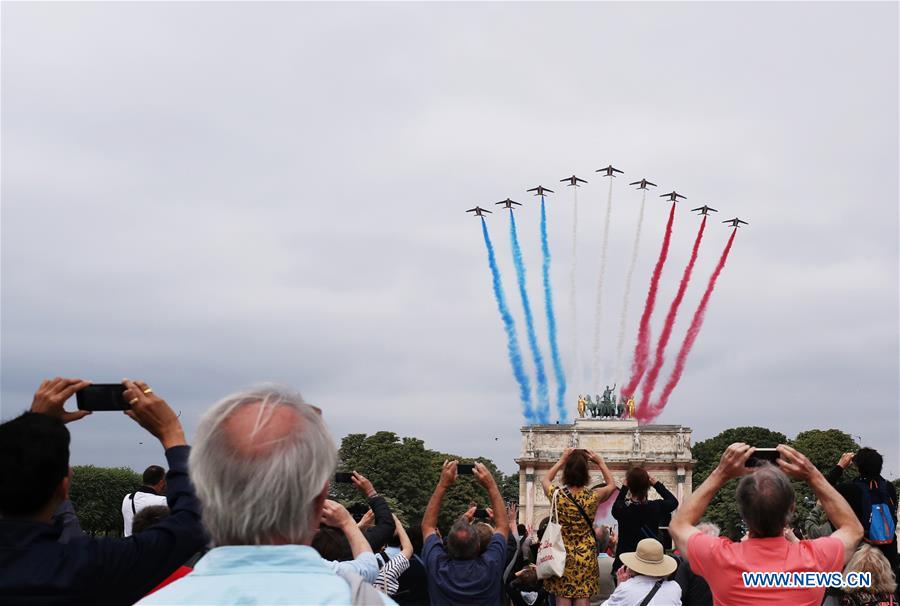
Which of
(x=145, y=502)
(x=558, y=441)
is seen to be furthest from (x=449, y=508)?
(x=145, y=502)

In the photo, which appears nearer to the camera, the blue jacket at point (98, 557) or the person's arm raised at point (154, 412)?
the blue jacket at point (98, 557)

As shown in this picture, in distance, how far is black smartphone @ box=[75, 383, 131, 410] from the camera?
466cm

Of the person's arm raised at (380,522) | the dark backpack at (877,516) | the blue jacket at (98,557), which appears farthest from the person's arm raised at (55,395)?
the dark backpack at (877,516)

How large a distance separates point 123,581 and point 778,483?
3657 mm

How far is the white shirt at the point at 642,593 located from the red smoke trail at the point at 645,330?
58.8 metres

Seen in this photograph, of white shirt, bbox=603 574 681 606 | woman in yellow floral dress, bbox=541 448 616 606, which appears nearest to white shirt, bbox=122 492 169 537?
woman in yellow floral dress, bbox=541 448 616 606

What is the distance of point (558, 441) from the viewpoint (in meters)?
84.0

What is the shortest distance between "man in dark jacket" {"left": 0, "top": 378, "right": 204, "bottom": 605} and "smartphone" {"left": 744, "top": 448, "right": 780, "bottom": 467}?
351 centimetres

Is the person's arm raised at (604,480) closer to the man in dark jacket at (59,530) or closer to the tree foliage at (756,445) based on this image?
the man in dark jacket at (59,530)

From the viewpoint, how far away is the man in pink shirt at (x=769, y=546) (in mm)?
5652

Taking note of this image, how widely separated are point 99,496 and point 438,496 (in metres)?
70.3

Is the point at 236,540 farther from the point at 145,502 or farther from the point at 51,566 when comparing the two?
the point at 145,502

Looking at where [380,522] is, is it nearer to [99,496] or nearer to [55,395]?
[55,395]

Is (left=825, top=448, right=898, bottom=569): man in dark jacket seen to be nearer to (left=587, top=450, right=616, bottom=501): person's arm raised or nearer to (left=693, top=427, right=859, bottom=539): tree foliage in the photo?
(left=587, top=450, right=616, bottom=501): person's arm raised
